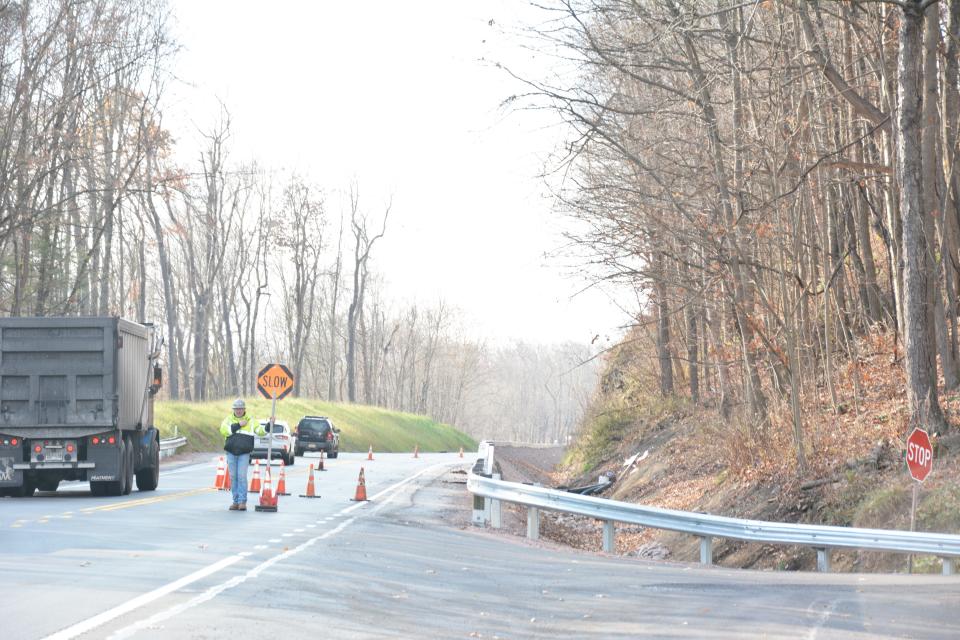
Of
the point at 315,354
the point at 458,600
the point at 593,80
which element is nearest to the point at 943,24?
the point at 593,80

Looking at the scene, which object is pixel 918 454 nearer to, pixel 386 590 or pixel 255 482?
pixel 386 590

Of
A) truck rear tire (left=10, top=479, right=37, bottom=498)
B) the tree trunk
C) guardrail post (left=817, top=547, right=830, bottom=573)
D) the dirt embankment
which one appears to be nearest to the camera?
guardrail post (left=817, top=547, right=830, bottom=573)

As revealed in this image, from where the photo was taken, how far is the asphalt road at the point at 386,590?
28.7 ft

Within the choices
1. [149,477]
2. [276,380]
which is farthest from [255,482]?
[276,380]

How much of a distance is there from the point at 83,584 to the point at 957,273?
16.4 meters

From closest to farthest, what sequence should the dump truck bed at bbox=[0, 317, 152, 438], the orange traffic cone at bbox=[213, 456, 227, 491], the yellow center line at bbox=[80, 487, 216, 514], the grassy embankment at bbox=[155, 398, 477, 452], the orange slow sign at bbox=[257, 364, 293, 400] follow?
the yellow center line at bbox=[80, 487, 216, 514]
the dump truck bed at bbox=[0, 317, 152, 438]
the orange traffic cone at bbox=[213, 456, 227, 491]
the orange slow sign at bbox=[257, 364, 293, 400]
the grassy embankment at bbox=[155, 398, 477, 452]

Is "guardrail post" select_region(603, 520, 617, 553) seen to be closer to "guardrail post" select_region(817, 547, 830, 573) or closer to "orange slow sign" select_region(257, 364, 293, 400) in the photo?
"guardrail post" select_region(817, 547, 830, 573)

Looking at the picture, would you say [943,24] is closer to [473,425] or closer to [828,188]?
[828,188]

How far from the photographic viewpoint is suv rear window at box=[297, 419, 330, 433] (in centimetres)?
5409

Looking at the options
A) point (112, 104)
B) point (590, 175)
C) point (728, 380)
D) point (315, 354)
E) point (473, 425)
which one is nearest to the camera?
point (590, 175)

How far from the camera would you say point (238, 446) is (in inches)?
814

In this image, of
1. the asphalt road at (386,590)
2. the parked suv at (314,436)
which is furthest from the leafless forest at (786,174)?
the parked suv at (314,436)

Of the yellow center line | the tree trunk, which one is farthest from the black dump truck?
the tree trunk

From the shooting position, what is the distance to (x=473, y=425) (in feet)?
540
